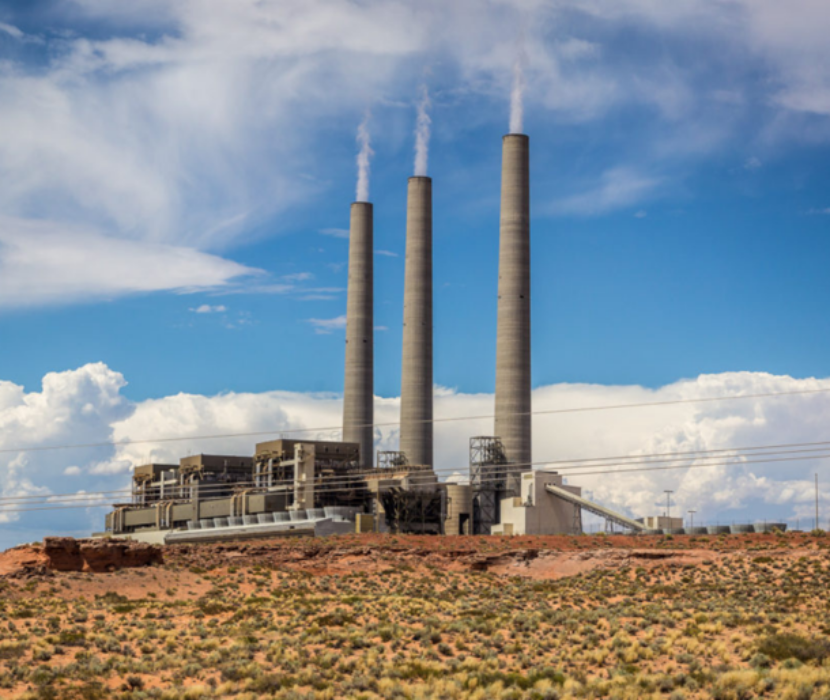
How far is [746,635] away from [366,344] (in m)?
73.6

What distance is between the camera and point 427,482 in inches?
3610

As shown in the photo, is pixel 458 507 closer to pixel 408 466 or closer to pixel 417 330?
pixel 408 466

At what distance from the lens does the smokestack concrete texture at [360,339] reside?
10562 cm

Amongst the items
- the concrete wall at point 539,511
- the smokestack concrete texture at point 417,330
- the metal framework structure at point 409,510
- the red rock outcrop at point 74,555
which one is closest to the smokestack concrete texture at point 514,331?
the concrete wall at point 539,511

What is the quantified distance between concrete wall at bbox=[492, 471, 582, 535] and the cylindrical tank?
20.1 ft

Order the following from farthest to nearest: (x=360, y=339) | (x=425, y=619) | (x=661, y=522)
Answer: (x=360, y=339) → (x=661, y=522) → (x=425, y=619)

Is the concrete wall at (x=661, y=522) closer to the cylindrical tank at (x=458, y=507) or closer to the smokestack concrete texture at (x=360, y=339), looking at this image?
the cylindrical tank at (x=458, y=507)

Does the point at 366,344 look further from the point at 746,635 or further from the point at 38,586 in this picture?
the point at 746,635

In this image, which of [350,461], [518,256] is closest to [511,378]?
[518,256]

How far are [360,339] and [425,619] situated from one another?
6746 centimetres

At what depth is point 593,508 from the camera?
270 feet

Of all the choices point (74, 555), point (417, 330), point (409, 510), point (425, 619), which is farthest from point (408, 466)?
point (425, 619)

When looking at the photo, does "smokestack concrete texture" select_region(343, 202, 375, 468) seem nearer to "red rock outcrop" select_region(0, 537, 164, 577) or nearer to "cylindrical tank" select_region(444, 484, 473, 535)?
"cylindrical tank" select_region(444, 484, 473, 535)

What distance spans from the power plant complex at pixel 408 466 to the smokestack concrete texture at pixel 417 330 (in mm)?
108
